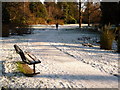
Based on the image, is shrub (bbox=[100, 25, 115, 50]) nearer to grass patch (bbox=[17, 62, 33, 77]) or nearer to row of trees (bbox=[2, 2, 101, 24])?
grass patch (bbox=[17, 62, 33, 77])

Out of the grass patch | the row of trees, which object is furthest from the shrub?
the row of trees

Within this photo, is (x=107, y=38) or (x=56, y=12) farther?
(x=56, y=12)

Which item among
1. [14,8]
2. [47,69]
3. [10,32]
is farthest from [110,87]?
[14,8]

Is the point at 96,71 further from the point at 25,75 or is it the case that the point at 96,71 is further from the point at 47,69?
the point at 25,75

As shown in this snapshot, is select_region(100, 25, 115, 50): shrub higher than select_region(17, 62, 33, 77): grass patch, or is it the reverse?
select_region(100, 25, 115, 50): shrub

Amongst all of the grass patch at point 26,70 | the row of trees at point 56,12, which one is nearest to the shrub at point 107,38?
the grass patch at point 26,70

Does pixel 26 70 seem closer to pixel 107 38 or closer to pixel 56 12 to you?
pixel 107 38

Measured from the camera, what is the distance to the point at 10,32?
1930cm

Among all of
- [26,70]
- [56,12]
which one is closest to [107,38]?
[26,70]

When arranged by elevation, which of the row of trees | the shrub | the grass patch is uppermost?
the row of trees

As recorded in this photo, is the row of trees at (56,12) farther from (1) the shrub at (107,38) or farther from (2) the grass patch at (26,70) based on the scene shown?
(2) the grass patch at (26,70)

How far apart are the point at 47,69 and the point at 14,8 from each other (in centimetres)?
1930

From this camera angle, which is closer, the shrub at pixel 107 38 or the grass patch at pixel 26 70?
the grass patch at pixel 26 70

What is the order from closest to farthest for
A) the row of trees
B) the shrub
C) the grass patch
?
1. the grass patch
2. the shrub
3. the row of trees
